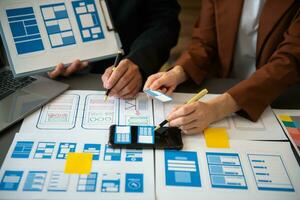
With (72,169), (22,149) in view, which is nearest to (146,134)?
(72,169)

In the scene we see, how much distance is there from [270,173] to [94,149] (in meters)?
0.45

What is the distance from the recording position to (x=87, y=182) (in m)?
0.69

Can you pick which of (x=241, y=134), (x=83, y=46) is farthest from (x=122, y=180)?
(x=83, y=46)

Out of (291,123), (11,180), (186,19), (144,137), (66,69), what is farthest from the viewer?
(186,19)

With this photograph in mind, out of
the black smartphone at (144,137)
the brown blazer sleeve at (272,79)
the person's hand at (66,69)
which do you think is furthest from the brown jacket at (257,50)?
the person's hand at (66,69)

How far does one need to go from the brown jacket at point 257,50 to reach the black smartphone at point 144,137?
0.25m

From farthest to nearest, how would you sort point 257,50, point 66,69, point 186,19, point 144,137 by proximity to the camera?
point 186,19 < point 257,50 < point 66,69 < point 144,137

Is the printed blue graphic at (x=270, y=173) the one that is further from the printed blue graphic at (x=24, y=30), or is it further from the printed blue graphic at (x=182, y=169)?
the printed blue graphic at (x=24, y=30)

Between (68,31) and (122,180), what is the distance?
0.54 meters

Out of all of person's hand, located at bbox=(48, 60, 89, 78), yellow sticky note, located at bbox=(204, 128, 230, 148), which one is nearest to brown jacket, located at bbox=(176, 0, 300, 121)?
yellow sticky note, located at bbox=(204, 128, 230, 148)

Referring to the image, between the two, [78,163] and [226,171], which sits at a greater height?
[78,163]

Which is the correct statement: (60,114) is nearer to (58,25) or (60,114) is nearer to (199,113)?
(58,25)

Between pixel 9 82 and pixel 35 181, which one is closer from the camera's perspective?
pixel 35 181

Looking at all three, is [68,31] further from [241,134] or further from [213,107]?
[241,134]
